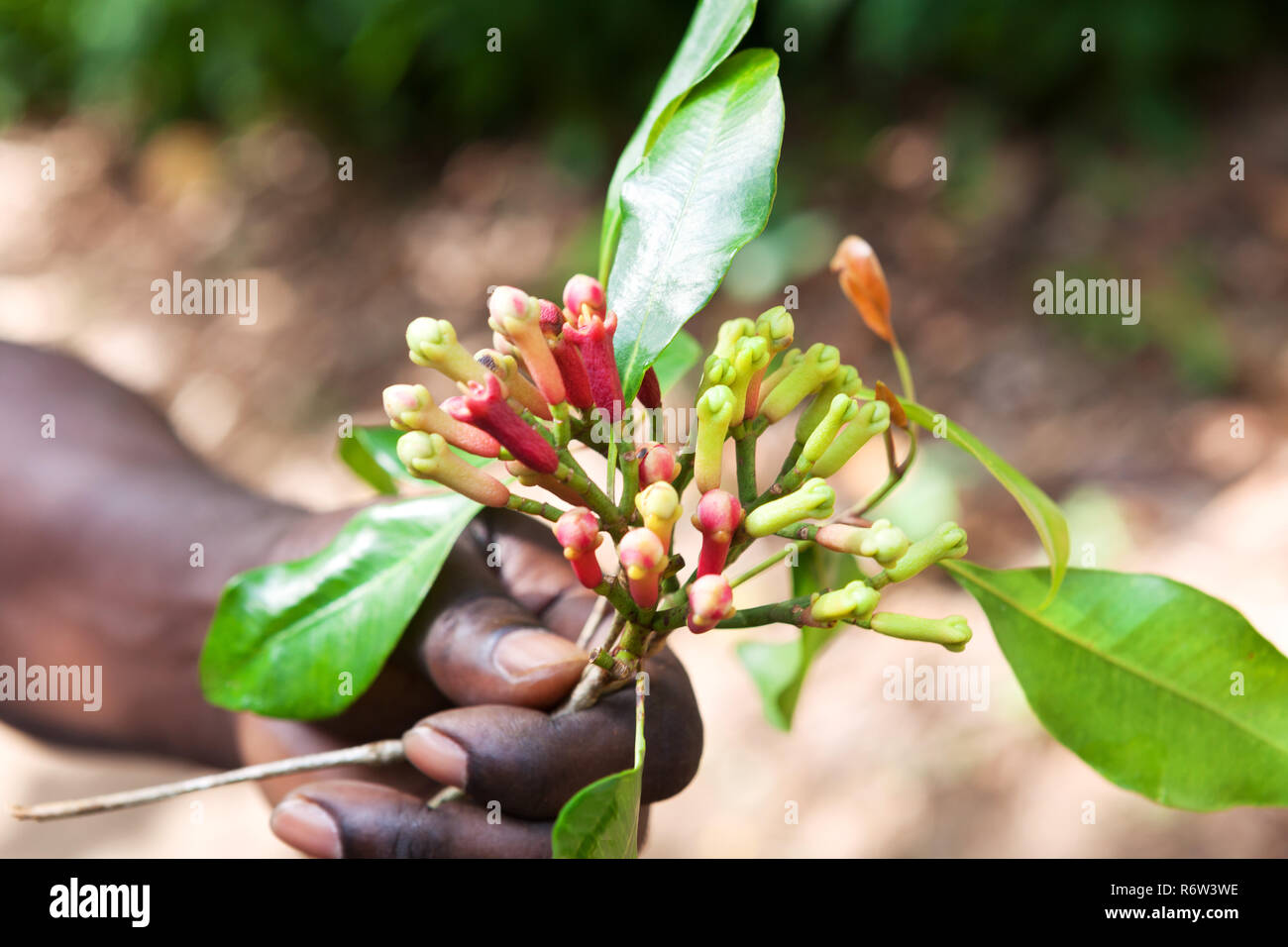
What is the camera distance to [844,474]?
287 cm

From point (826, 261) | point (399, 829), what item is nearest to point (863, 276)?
point (399, 829)

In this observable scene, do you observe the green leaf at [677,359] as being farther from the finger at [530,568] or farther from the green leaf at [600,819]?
the green leaf at [600,819]

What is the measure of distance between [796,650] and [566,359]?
0.56m

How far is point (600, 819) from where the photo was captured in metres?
0.73

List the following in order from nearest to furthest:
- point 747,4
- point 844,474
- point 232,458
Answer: point 747,4 → point 844,474 → point 232,458

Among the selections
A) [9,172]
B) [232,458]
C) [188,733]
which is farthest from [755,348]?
[9,172]

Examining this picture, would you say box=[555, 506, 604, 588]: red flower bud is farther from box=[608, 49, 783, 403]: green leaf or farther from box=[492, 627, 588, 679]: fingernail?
box=[492, 627, 588, 679]: fingernail

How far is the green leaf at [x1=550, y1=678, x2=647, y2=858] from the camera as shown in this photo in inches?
27.8

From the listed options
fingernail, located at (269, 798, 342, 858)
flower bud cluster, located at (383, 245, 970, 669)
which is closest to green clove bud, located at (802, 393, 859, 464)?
flower bud cluster, located at (383, 245, 970, 669)

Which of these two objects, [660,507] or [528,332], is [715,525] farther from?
[528,332]

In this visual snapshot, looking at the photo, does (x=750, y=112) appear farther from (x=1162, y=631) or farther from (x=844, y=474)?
(x=844, y=474)

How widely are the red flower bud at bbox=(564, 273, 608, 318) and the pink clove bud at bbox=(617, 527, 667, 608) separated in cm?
18
